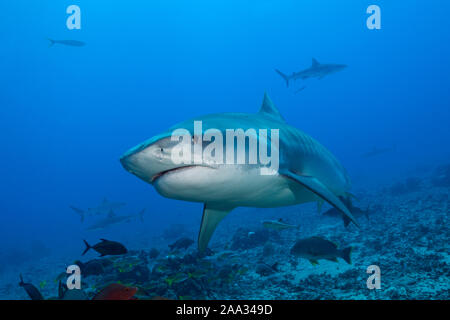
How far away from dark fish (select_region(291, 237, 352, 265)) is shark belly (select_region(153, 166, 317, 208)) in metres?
1.61

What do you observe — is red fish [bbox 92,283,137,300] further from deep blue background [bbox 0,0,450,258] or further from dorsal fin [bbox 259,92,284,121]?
deep blue background [bbox 0,0,450,258]

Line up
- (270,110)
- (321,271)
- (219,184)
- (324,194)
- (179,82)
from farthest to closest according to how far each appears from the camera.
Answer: (179,82)
(321,271)
(270,110)
(324,194)
(219,184)

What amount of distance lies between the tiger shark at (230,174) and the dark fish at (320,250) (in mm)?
793

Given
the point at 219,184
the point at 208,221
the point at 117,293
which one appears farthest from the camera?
the point at 208,221

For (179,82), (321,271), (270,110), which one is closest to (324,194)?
(270,110)

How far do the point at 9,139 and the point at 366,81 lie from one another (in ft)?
724

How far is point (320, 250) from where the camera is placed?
14.5 ft

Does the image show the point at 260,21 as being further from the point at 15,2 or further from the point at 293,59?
the point at 15,2

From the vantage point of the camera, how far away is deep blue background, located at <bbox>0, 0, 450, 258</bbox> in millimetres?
106500

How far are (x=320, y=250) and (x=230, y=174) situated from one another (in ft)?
9.70

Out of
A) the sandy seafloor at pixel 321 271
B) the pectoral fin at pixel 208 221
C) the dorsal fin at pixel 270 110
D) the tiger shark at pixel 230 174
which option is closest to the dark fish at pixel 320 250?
the sandy seafloor at pixel 321 271

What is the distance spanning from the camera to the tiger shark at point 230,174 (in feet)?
6.85

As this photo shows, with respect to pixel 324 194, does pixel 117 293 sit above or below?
below

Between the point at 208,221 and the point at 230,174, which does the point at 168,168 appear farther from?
the point at 208,221
